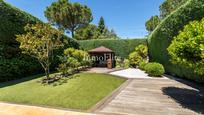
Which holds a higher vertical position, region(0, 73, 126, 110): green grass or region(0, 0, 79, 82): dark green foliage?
region(0, 0, 79, 82): dark green foliage

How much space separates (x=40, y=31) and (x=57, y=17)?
76.3ft

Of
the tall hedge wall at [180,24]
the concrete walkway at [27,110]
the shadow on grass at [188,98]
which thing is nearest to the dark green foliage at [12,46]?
the concrete walkway at [27,110]

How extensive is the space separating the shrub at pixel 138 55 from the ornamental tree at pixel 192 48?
12.9m

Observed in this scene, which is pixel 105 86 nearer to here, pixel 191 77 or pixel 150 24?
pixel 191 77

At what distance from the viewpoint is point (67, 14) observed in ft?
105

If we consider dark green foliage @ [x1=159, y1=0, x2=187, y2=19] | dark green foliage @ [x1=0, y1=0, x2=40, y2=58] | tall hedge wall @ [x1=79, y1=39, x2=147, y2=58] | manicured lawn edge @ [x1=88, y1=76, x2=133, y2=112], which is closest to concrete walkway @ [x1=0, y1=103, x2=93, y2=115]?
manicured lawn edge @ [x1=88, y1=76, x2=133, y2=112]

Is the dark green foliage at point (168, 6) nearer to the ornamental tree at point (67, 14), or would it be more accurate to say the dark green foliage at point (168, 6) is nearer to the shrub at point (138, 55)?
the ornamental tree at point (67, 14)

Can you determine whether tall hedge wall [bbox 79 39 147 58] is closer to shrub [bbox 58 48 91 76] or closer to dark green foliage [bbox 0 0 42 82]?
shrub [bbox 58 48 91 76]

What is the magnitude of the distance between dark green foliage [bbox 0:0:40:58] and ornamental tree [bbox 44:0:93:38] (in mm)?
19635

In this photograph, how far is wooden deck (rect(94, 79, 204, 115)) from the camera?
550cm

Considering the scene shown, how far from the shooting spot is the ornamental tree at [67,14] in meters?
31.9

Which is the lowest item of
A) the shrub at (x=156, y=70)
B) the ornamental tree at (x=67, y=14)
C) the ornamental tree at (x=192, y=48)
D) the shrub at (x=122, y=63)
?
the shrub at (x=156, y=70)

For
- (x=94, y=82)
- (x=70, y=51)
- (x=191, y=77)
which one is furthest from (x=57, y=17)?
(x=191, y=77)

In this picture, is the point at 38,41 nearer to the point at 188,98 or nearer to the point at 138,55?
the point at 188,98
